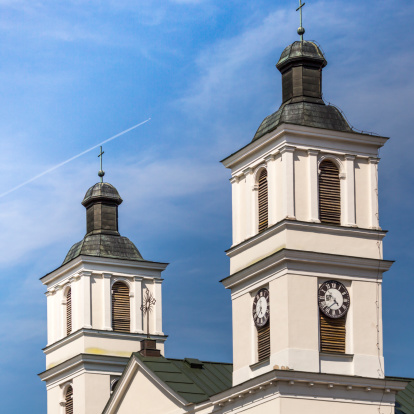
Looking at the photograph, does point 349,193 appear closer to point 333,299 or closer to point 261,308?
point 333,299

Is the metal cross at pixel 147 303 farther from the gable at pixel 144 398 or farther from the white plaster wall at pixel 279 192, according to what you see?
the white plaster wall at pixel 279 192

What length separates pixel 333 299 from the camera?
4912 centimetres

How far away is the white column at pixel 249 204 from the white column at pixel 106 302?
1539 centimetres

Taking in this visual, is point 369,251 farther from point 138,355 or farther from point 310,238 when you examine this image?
point 138,355

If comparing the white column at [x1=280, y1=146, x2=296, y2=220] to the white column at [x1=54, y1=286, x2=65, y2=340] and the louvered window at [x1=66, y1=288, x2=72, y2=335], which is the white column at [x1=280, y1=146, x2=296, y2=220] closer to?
the louvered window at [x1=66, y1=288, x2=72, y2=335]

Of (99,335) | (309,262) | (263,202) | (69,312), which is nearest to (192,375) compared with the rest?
(99,335)

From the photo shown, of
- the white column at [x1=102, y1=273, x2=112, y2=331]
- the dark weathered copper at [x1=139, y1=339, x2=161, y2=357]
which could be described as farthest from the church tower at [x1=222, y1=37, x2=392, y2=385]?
the white column at [x1=102, y1=273, x2=112, y2=331]

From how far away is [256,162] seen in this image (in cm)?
5156

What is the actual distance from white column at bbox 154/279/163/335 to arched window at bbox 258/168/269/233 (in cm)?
1675

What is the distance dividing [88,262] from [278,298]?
60.9 ft

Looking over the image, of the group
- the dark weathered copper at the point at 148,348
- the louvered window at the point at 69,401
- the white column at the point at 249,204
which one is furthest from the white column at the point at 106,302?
the white column at the point at 249,204

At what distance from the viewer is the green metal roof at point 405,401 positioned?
187 ft

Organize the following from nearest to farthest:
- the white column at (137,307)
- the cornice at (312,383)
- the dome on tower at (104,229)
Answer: the cornice at (312,383) < the white column at (137,307) < the dome on tower at (104,229)

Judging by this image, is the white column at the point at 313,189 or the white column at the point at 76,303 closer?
the white column at the point at 313,189
